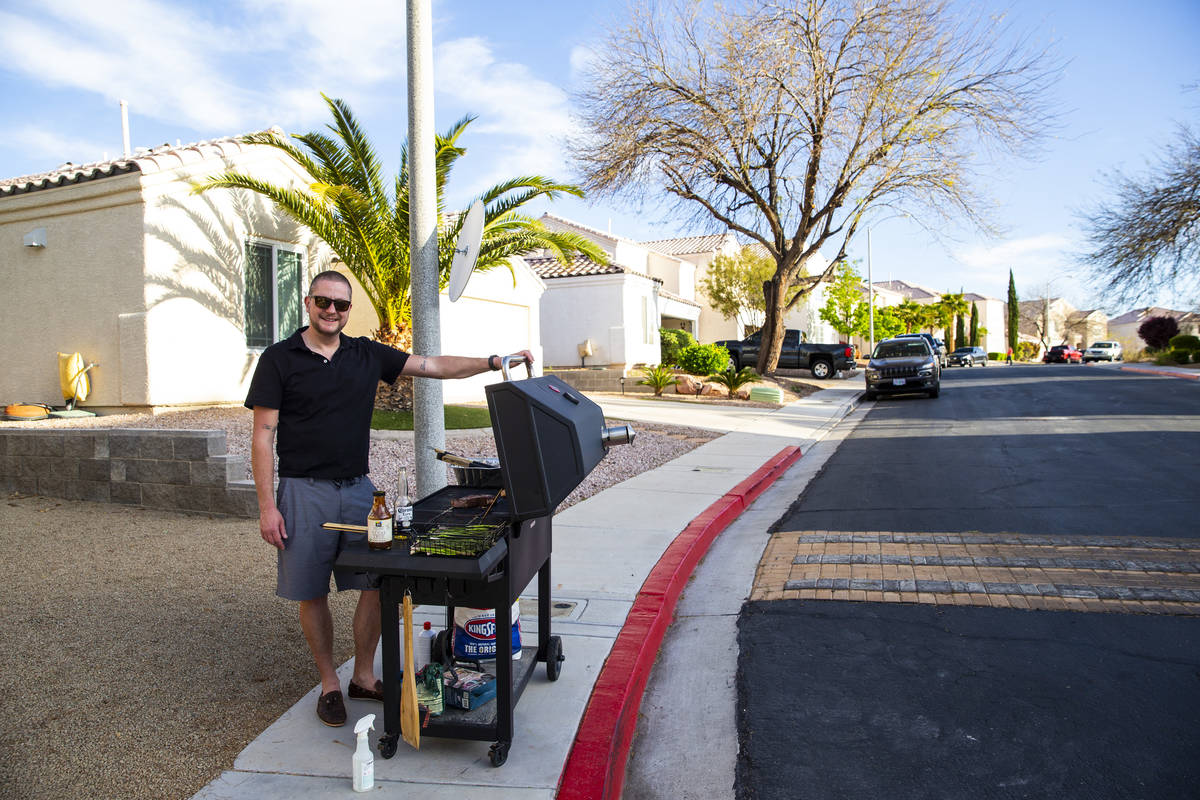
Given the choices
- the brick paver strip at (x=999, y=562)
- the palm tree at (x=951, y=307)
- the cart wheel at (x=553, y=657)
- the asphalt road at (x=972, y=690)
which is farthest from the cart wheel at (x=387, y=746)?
the palm tree at (x=951, y=307)

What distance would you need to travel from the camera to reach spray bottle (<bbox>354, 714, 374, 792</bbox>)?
2.93 m

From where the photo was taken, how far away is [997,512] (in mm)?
7762

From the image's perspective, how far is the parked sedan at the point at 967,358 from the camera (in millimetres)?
58700

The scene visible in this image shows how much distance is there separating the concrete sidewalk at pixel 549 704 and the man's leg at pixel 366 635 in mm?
→ 132

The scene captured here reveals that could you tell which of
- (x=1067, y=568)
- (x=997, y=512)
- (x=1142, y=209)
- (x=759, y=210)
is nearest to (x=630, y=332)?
(x=759, y=210)

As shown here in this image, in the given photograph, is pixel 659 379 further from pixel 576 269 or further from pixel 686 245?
pixel 686 245

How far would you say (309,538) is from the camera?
137 inches

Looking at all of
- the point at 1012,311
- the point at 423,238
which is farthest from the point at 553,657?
the point at 1012,311

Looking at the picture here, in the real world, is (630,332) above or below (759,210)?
below

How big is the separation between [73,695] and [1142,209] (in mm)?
32948

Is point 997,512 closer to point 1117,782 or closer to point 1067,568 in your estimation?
point 1067,568

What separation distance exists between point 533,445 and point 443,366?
1.06 metres

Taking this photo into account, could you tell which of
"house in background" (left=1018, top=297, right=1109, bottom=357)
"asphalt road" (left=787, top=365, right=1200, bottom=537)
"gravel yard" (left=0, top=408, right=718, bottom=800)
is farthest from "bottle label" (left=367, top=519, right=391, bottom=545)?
"house in background" (left=1018, top=297, right=1109, bottom=357)

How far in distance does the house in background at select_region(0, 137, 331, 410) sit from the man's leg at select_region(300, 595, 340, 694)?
9226mm
